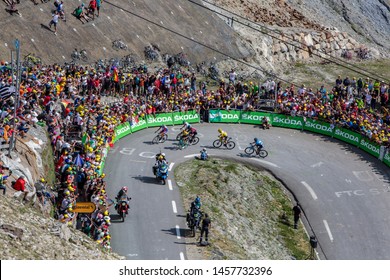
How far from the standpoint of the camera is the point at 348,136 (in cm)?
6075

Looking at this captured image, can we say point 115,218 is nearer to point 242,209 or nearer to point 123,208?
point 123,208

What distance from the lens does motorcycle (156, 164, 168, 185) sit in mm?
50094

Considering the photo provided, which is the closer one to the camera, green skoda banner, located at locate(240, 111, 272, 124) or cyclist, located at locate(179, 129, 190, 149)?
cyclist, located at locate(179, 129, 190, 149)

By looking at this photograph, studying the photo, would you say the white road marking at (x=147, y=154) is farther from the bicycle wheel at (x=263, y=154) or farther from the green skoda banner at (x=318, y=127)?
the green skoda banner at (x=318, y=127)

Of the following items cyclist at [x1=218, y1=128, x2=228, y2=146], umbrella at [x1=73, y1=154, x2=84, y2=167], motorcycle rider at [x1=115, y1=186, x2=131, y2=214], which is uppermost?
umbrella at [x1=73, y1=154, x2=84, y2=167]

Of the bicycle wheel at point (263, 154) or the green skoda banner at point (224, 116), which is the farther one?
the green skoda banner at point (224, 116)

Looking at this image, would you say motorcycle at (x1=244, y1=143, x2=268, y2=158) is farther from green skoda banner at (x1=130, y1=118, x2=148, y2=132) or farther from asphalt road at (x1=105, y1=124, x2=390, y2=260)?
green skoda banner at (x1=130, y1=118, x2=148, y2=132)

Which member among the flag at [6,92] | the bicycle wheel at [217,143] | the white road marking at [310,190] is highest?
the flag at [6,92]

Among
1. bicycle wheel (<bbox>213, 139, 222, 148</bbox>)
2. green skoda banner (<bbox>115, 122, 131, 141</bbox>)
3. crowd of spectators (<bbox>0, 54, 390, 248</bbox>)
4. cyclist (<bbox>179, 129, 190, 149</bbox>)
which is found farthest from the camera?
bicycle wheel (<bbox>213, 139, 222, 148</bbox>)

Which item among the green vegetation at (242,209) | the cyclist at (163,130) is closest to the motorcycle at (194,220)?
the green vegetation at (242,209)

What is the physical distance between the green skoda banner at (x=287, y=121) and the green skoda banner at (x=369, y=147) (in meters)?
5.49

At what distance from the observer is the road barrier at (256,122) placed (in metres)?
58.2

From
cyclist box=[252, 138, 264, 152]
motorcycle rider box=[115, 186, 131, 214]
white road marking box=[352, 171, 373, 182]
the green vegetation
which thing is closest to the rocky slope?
motorcycle rider box=[115, 186, 131, 214]

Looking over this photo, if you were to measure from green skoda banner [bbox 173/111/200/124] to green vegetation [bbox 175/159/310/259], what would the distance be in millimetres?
6801
